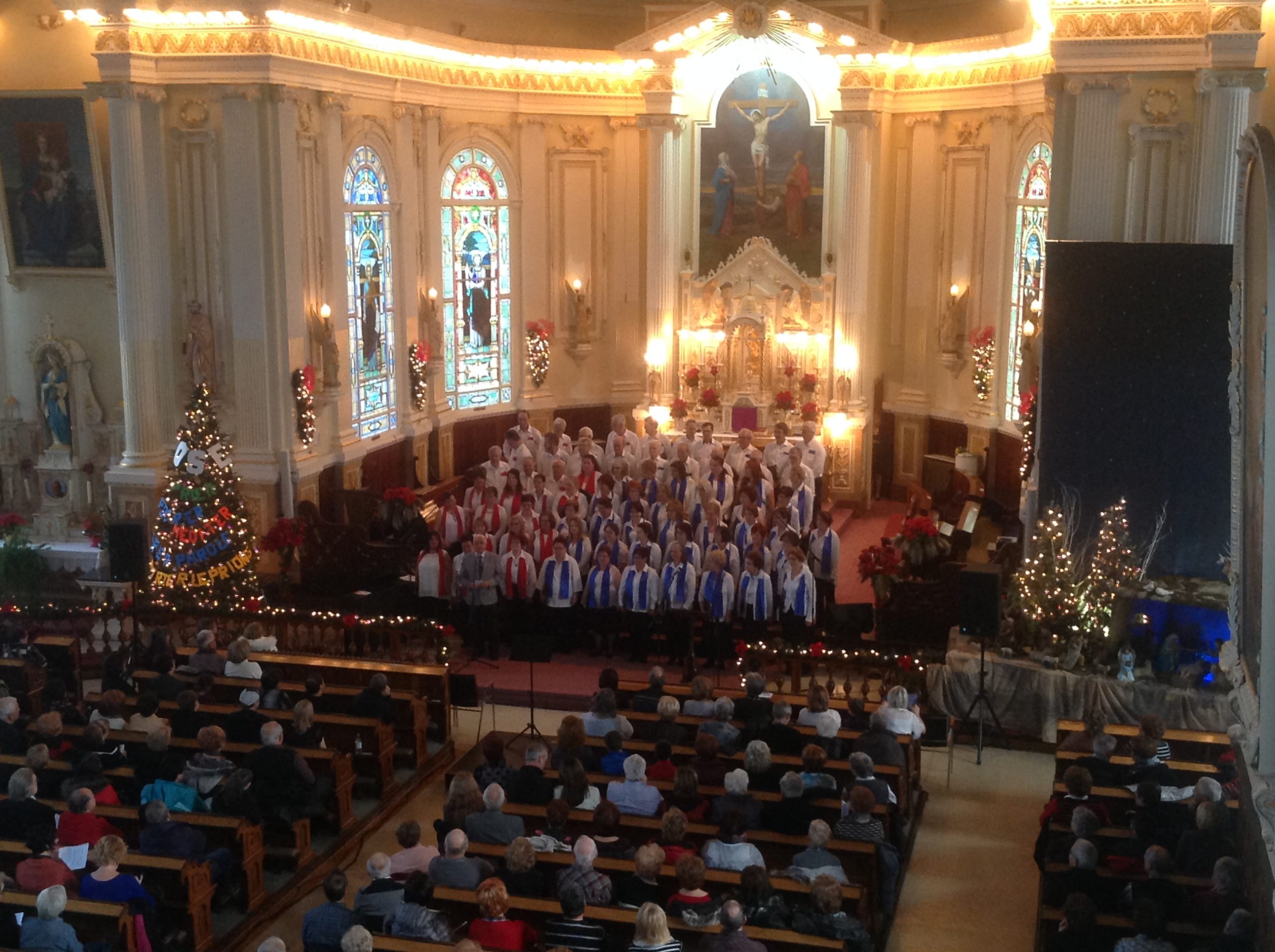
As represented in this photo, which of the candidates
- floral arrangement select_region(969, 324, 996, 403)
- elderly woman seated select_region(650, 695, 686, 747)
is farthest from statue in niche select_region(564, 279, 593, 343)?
elderly woman seated select_region(650, 695, 686, 747)

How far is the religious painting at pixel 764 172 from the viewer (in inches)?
897

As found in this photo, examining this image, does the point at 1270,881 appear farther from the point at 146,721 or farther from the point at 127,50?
the point at 127,50

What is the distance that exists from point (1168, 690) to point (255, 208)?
11.6 m

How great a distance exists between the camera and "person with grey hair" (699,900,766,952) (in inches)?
308

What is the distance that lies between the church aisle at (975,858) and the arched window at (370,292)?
1019 cm

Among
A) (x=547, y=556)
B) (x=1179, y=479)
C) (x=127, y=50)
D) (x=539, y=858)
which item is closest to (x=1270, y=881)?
(x=539, y=858)

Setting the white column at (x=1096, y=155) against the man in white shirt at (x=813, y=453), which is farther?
the man in white shirt at (x=813, y=453)

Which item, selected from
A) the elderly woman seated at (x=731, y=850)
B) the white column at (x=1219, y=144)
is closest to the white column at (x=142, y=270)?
the elderly woman seated at (x=731, y=850)

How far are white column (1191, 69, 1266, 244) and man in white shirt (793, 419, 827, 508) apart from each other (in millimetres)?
6315

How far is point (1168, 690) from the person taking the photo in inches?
517

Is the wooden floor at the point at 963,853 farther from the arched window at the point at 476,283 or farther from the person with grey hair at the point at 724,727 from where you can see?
the arched window at the point at 476,283

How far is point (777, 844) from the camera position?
9.80m

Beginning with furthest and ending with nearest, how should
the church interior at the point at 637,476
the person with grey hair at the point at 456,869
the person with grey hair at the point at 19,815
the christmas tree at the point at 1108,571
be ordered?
the christmas tree at the point at 1108,571 < the person with grey hair at the point at 19,815 < the church interior at the point at 637,476 < the person with grey hair at the point at 456,869

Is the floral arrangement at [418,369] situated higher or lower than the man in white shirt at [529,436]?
higher
